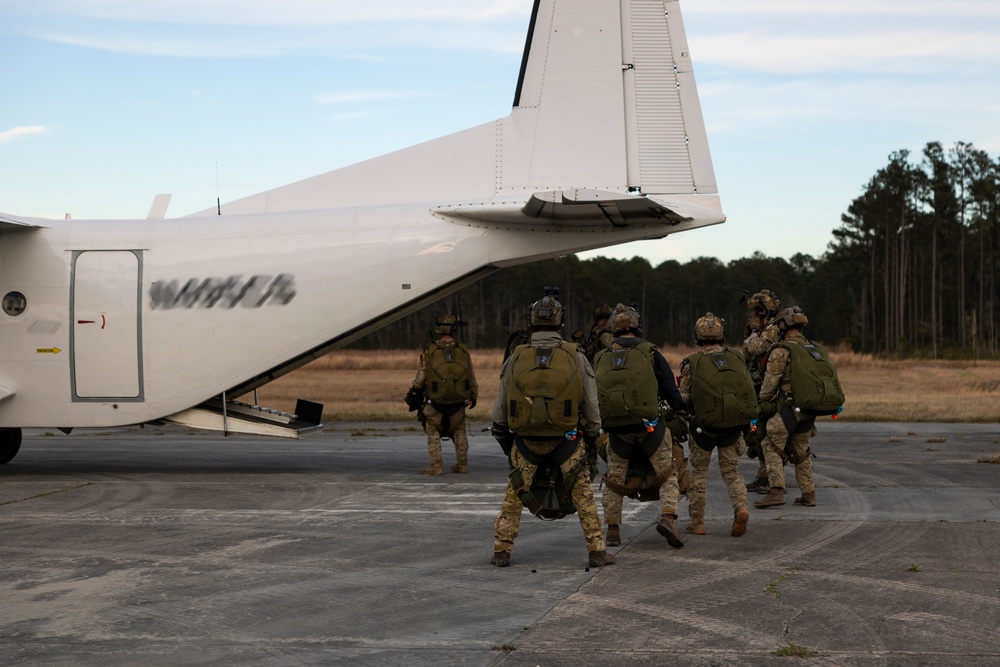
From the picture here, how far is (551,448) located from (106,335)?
27.4 feet

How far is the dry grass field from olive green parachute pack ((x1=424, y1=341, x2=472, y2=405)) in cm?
896

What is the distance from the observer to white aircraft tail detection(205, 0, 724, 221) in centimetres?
1362

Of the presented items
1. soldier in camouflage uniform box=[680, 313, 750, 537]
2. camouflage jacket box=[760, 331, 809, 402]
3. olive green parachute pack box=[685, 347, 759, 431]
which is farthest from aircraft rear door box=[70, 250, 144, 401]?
camouflage jacket box=[760, 331, 809, 402]

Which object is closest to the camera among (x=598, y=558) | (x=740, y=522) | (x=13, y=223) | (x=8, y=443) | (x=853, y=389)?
(x=598, y=558)

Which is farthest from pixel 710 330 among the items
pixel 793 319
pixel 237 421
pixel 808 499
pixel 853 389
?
pixel 853 389

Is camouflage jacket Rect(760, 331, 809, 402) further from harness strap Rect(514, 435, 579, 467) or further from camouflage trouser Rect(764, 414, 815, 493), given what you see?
harness strap Rect(514, 435, 579, 467)

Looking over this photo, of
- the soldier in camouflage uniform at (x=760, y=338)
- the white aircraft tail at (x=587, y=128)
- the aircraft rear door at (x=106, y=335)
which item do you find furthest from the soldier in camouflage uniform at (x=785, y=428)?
the aircraft rear door at (x=106, y=335)

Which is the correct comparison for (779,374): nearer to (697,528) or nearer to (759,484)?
(759,484)

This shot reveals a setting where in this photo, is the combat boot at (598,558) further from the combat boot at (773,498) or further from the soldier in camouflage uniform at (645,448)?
the combat boot at (773,498)

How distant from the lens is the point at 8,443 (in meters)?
15.2

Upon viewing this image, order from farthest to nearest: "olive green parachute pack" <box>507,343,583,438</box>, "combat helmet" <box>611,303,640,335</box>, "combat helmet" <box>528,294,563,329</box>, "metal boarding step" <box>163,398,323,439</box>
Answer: "metal boarding step" <box>163,398,323,439</box>, "combat helmet" <box>611,303,640,335</box>, "combat helmet" <box>528,294,563,329</box>, "olive green parachute pack" <box>507,343,583,438</box>

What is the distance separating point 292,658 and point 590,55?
10379 millimetres

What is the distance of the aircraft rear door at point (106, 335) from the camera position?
13820 millimetres

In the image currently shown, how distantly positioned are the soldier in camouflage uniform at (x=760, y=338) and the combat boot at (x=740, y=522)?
280 cm
